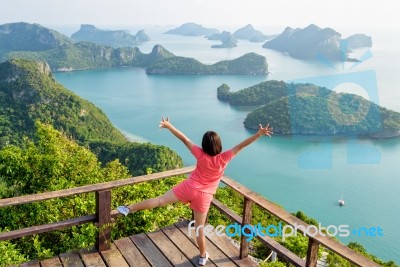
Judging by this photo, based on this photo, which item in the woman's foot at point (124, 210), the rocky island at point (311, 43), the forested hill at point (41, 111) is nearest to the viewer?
the woman's foot at point (124, 210)

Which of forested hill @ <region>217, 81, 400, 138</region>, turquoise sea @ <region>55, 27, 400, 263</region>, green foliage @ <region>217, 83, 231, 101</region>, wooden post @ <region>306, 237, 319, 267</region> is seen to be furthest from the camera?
green foliage @ <region>217, 83, 231, 101</region>

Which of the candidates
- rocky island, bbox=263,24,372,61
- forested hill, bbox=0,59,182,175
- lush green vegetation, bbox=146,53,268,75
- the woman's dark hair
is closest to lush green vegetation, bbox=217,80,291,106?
forested hill, bbox=0,59,182,175

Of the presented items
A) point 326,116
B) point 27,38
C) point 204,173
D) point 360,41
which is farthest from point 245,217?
point 27,38

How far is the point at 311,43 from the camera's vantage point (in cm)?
12575

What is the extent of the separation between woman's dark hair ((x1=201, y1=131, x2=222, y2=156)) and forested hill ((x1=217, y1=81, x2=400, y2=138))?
48612mm

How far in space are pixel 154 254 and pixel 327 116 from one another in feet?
172

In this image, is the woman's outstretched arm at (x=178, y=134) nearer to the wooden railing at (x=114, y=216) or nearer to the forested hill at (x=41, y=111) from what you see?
the wooden railing at (x=114, y=216)

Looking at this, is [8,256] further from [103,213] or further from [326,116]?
[326,116]

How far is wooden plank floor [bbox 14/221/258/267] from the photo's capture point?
9.64 ft

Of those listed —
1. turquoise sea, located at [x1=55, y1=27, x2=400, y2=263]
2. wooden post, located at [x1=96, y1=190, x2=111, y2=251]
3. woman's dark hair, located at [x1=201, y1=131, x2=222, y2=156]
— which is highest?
woman's dark hair, located at [x1=201, y1=131, x2=222, y2=156]

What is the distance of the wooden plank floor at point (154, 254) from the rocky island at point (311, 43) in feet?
335

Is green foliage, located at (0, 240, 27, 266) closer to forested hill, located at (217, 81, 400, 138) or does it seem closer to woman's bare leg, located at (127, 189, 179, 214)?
woman's bare leg, located at (127, 189, 179, 214)

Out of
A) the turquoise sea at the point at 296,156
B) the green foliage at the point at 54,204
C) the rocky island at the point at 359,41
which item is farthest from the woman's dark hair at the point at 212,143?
the rocky island at the point at 359,41

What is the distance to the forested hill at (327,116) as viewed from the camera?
49.0 metres
